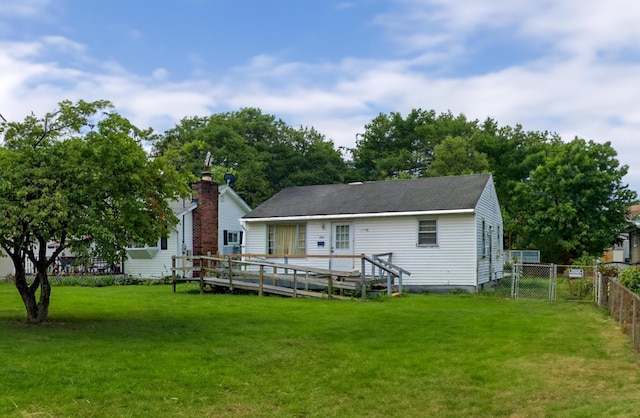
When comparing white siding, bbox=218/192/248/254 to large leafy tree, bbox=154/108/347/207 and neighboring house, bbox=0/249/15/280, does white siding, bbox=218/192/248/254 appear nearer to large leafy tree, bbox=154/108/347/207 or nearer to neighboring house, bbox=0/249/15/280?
neighboring house, bbox=0/249/15/280

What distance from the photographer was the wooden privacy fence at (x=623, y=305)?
977 cm

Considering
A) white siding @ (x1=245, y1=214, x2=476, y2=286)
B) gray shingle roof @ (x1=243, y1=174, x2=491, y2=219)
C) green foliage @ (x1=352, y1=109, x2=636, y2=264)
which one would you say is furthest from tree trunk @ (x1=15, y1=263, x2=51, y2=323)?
green foliage @ (x1=352, y1=109, x2=636, y2=264)

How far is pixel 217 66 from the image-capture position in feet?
60.5

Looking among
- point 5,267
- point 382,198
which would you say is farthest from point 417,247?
point 5,267

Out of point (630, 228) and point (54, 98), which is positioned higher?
point (54, 98)

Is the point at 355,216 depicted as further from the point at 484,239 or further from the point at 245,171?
the point at 245,171

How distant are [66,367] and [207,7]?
1059cm

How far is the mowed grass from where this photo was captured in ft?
22.5

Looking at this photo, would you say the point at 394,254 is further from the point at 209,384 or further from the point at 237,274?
the point at 209,384

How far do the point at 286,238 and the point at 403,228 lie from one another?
16.1 feet

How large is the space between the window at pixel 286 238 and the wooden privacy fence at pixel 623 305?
11.0 metres

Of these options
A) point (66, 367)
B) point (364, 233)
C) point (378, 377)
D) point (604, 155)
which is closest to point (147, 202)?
point (66, 367)

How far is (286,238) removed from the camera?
24.4 m

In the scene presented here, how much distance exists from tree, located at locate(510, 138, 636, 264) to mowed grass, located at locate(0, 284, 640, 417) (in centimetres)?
1906
